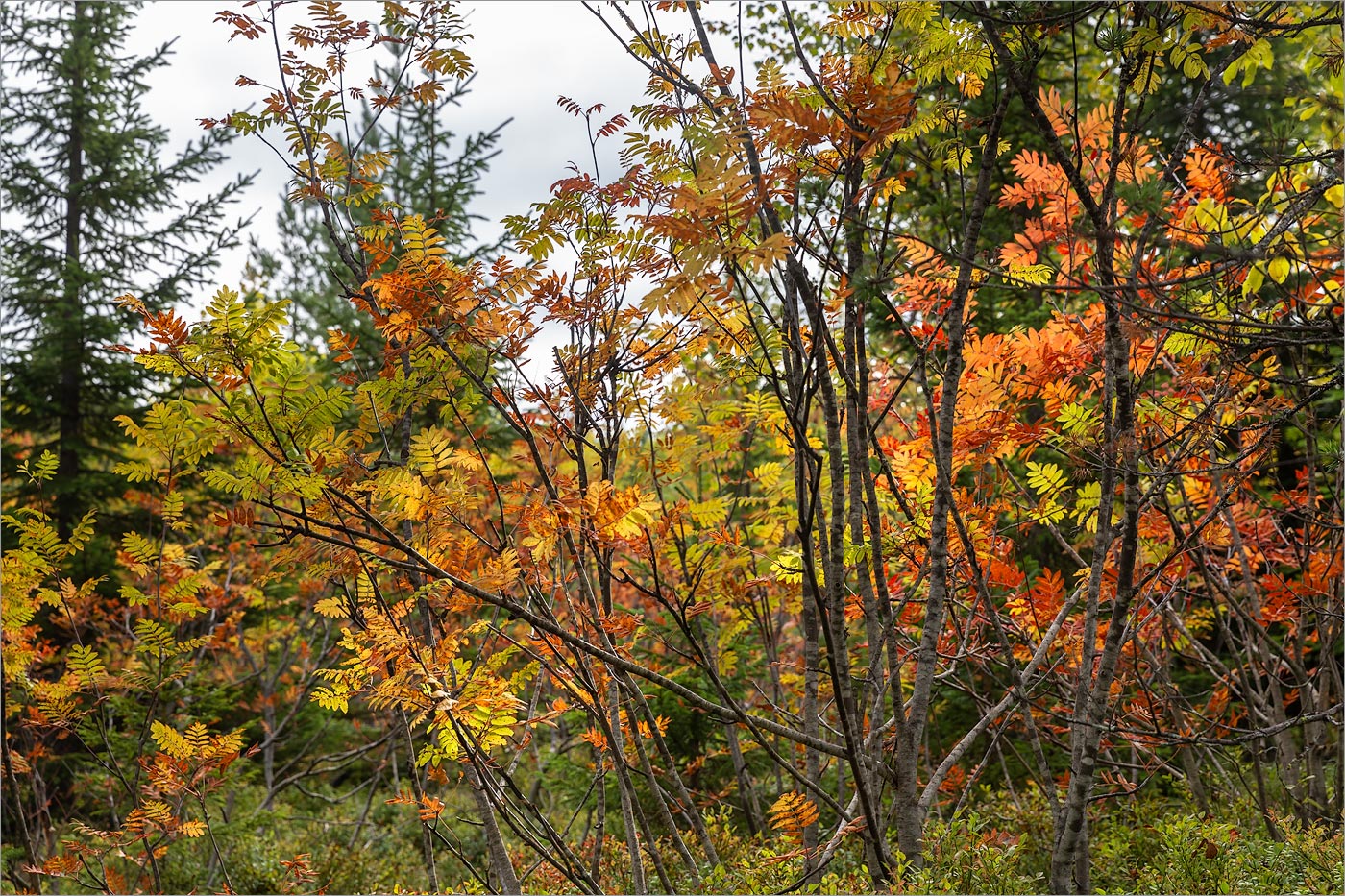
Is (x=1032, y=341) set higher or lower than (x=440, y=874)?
higher

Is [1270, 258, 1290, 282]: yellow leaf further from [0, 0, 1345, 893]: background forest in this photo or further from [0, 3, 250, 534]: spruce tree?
[0, 3, 250, 534]: spruce tree

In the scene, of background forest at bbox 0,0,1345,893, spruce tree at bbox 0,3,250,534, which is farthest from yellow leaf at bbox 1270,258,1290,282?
spruce tree at bbox 0,3,250,534

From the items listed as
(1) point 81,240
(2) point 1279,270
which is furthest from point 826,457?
(1) point 81,240

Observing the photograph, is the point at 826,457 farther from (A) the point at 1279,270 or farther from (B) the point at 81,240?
(B) the point at 81,240

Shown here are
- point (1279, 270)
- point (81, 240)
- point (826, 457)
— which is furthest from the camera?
point (81, 240)

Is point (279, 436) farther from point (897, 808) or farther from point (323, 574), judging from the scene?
point (897, 808)

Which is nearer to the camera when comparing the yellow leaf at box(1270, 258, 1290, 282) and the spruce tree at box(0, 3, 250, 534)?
the yellow leaf at box(1270, 258, 1290, 282)

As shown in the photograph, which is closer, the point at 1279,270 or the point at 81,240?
the point at 1279,270

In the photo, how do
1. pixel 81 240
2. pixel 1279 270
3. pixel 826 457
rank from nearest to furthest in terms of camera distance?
1. pixel 1279 270
2. pixel 826 457
3. pixel 81 240

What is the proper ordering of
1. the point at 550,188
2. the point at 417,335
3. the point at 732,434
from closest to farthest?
the point at 417,335 < the point at 550,188 < the point at 732,434

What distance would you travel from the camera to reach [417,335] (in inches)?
111

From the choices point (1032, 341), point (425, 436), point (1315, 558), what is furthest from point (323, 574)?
point (1315, 558)

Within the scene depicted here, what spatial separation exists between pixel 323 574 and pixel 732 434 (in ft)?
7.63

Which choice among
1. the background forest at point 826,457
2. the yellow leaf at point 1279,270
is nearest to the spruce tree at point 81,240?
the background forest at point 826,457
